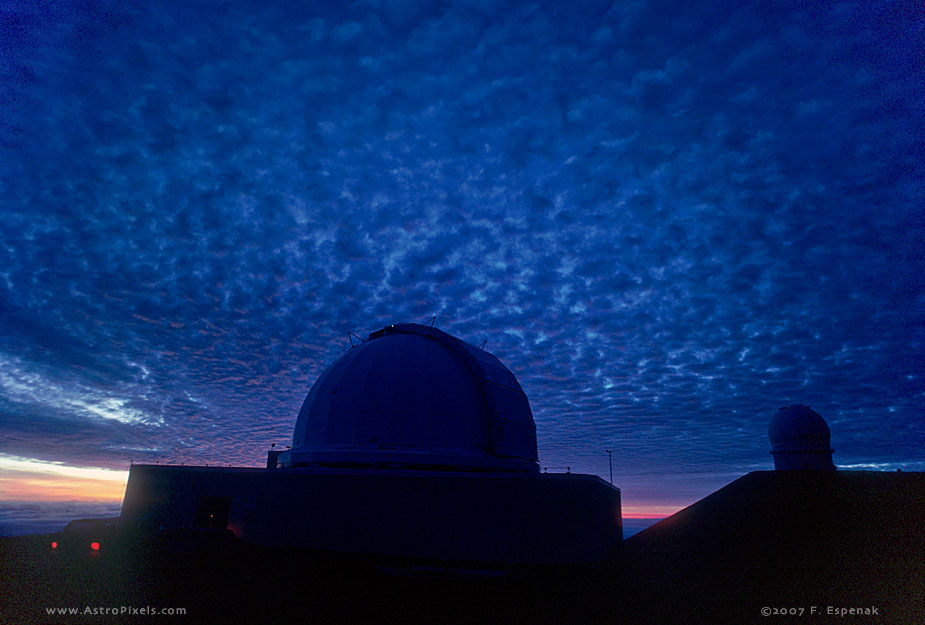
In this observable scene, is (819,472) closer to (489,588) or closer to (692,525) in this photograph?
(692,525)

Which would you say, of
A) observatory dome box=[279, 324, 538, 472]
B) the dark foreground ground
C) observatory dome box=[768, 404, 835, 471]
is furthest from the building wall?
observatory dome box=[768, 404, 835, 471]

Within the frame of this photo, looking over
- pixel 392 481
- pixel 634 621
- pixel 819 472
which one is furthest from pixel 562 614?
pixel 819 472

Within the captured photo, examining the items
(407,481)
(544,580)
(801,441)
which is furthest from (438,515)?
(801,441)

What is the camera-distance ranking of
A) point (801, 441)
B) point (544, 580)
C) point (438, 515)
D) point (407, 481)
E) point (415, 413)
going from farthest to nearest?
point (801, 441), point (415, 413), point (407, 481), point (438, 515), point (544, 580)

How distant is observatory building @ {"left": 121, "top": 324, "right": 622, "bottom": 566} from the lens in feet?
50.7

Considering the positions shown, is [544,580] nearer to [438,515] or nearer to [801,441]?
[438,515]

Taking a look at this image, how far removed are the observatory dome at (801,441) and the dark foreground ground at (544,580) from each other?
352 inches

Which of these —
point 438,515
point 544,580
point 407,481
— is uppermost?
point 407,481

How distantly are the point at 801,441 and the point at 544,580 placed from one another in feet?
94.9

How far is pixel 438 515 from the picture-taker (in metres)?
15.7

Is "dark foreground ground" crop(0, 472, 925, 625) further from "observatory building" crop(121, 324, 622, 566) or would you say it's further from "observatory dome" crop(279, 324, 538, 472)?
"observatory dome" crop(279, 324, 538, 472)

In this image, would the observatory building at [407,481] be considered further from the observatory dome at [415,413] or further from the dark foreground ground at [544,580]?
the dark foreground ground at [544,580]

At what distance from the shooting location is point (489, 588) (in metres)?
12.9

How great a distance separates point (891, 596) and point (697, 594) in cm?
526
